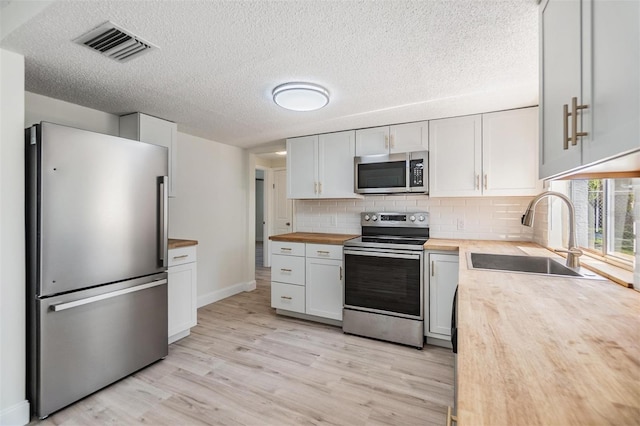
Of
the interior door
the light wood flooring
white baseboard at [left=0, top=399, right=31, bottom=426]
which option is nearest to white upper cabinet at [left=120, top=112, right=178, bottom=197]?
the light wood flooring

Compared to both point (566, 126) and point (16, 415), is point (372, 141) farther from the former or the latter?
point (16, 415)

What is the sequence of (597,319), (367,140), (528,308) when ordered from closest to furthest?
1. (597,319)
2. (528,308)
3. (367,140)

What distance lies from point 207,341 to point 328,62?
260cm

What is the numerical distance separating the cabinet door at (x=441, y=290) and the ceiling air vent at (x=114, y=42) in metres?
2.59

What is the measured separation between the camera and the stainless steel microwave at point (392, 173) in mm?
2895

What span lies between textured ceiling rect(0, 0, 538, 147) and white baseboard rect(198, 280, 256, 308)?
230cm

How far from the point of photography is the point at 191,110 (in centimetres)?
269

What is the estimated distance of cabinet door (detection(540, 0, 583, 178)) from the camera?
0.93 m

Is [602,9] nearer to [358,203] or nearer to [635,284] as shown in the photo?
[635,284]

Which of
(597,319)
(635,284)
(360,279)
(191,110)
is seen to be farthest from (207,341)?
(635,284)

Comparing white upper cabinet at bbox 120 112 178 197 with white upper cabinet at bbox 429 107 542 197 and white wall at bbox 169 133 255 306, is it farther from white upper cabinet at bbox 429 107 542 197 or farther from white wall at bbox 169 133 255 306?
→ white upper cabinet at bbox 429 107 542 197

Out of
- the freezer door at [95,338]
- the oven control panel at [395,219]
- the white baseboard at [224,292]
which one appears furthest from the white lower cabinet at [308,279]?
the freezer door at [95,338]

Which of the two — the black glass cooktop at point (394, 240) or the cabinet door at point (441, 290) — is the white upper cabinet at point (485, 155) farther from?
the cabinet door at point (441, 290)

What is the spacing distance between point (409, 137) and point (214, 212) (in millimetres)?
2666
